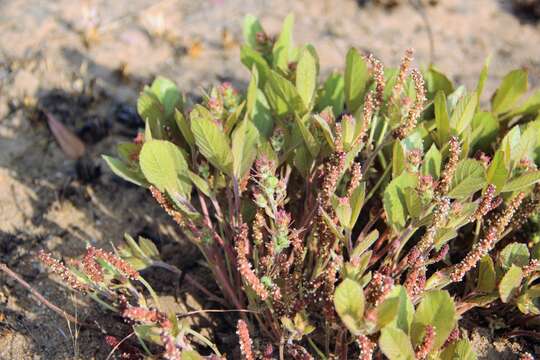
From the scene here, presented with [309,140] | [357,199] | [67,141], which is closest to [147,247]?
[309,140]

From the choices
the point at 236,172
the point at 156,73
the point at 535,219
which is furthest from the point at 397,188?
the point at 156,73

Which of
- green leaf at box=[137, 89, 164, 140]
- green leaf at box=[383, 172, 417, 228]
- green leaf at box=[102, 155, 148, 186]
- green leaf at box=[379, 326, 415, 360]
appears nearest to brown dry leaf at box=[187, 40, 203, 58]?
green leaf at box=[137, 89, 164, 140]

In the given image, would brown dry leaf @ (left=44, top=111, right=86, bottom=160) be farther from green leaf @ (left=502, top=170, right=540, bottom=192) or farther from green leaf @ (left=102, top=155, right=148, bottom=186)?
green leaf @ (left=502, top=170, right=540, bottom=192)

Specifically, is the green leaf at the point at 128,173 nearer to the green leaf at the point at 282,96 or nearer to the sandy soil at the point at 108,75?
the sandy soil at the point at 108,75

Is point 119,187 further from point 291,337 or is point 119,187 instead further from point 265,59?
point 291,337

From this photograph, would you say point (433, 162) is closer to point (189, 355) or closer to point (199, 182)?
point (199, 182)

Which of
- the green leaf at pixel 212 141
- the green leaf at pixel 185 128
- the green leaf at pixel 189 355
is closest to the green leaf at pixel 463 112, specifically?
the green leaf at pixel 212 141
